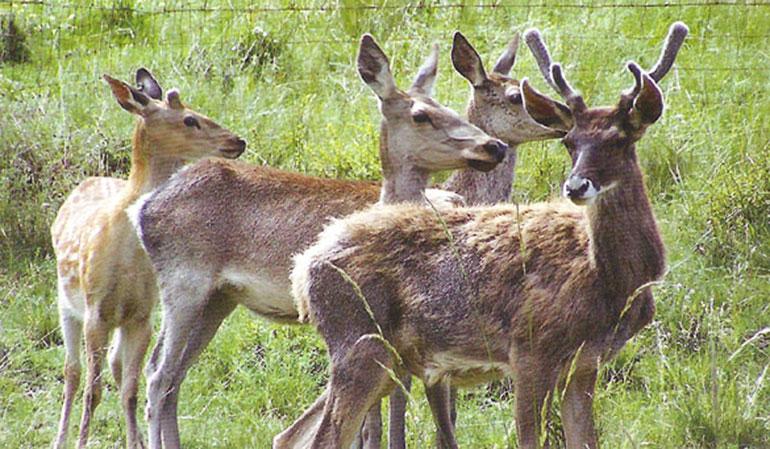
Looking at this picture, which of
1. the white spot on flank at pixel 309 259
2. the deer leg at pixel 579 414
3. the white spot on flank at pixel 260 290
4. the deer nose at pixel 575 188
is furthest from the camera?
the white spot on flank at pixel 260 290

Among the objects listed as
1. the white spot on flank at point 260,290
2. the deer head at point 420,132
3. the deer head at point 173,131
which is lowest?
the white spot on flank at point 260,290

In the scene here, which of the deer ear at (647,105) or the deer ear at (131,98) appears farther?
the deer ear at (131,98)

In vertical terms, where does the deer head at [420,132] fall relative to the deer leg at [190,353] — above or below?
above

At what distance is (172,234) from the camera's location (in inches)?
314

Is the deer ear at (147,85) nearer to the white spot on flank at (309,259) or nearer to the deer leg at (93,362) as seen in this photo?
the deer leg at (93,362)

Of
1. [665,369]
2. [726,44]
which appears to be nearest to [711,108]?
[726,44]

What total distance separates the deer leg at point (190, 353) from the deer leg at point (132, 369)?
22 cm

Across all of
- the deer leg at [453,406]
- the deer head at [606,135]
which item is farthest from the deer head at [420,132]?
the deer head at [606,135]

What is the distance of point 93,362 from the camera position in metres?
8.20

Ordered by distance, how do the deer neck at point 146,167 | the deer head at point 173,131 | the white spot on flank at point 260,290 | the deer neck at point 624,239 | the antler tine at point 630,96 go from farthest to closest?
the deer head at point 173,131 < the deer neck at point 146,167 < the white spot on flank at point 260,290 < the deer neck at point 624,239 < the antler tine at point 630,96

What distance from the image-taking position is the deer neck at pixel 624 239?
20.3 ft

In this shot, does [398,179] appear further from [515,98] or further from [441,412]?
[441,412]

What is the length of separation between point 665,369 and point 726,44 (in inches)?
139

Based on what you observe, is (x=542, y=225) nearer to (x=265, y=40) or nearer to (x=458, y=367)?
(x=458, y=367)
